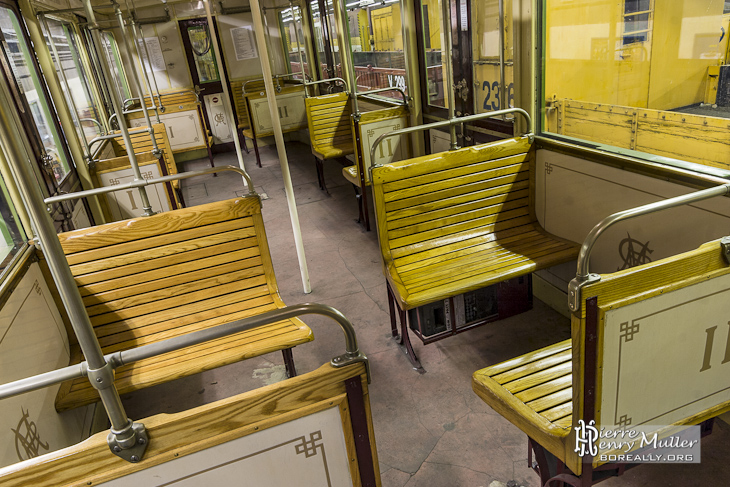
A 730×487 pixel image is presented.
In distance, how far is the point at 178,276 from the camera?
2.96 meters

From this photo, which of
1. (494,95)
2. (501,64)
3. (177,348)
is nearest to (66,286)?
(177,348)

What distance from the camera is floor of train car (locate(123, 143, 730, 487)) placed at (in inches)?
92.5

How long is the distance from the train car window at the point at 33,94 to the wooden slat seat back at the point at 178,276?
151 centimetres

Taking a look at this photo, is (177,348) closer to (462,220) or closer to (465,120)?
(462,220)

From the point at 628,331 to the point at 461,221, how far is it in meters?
1.95

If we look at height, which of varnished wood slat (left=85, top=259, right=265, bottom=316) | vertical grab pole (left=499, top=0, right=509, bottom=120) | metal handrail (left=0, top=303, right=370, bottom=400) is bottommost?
varnished wood slat (left=85, top=259, right=265, bottom=316)

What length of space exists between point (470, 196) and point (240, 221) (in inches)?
59.8

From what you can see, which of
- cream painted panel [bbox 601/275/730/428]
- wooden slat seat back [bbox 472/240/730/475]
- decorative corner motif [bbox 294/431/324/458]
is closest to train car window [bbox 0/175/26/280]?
decorative corner motif [bbox 294/431/324/458]

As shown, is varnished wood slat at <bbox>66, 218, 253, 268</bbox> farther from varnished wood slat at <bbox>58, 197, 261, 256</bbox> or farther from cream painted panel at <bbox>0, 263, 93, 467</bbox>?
cream painted panel at <bbox>0, 263, 93, 467</bbox>

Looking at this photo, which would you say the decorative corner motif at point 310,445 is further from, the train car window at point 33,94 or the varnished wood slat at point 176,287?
the train car window at point 33,94

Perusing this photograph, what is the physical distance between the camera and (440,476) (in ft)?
7.75

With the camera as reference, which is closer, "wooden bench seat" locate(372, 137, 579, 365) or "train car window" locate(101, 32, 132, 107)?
"wooden bench seat" locate(372, 137, 579, 365)

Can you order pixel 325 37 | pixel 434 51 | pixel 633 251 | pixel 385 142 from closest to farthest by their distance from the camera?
pixel 633 251 → pixel 434 51 → pixel 385 142 → pixel 325 37

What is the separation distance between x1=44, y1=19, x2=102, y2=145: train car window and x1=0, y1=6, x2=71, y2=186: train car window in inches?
49.1
